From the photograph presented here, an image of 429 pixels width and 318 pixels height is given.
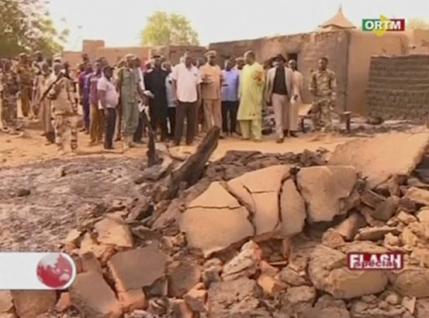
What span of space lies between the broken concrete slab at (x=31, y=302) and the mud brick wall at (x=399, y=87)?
27.4 ft

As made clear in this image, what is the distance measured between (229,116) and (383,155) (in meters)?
4.49

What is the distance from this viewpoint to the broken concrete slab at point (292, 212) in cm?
500

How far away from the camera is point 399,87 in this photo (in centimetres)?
1209

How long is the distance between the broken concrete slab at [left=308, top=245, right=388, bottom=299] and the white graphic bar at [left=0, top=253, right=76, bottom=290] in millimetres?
1595

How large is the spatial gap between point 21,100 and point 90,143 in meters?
4.03

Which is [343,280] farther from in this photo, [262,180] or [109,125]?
[109,125]

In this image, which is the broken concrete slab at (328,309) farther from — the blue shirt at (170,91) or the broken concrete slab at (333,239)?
the blue shirt at (170,91)

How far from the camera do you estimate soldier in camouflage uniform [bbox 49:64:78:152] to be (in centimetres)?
864

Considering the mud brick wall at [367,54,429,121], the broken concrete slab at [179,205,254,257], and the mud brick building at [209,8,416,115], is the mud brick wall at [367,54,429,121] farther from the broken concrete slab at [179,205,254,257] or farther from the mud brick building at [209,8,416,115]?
the broken concrete slab at [179,205,254,257]

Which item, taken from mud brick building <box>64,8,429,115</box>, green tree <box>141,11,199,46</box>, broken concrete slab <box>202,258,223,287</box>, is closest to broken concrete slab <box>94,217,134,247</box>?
broken concrete slab <box>202,258,223,287</box>

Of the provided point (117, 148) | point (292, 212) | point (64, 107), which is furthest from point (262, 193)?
point (64, 107)

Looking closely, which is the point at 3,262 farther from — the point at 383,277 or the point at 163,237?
the point at 383,277

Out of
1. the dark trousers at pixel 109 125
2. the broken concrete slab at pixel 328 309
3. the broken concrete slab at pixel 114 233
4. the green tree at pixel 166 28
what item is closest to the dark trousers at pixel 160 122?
the dark trousers at pixel 109 125

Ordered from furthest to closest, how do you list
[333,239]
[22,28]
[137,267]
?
[22,28] → [333,239] → [137,267]
